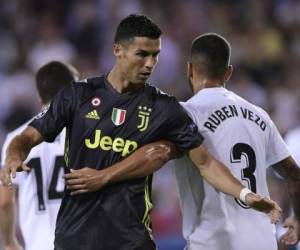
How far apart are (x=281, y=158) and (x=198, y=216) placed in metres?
0.65

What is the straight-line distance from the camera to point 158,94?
577cm

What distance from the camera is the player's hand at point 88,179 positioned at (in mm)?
5512

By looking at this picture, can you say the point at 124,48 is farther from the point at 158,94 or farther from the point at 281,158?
the point at 281,158

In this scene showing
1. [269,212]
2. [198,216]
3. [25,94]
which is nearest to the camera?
[269,212]

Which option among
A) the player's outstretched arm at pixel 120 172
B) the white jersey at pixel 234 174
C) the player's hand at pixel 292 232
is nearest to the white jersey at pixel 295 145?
the player's hand at pixel 292 232

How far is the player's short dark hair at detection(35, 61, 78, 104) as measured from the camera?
705cm

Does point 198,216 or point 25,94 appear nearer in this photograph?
point 198,216

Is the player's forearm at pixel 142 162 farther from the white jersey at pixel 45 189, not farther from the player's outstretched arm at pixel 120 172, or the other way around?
the white jersey at pixel 45 189

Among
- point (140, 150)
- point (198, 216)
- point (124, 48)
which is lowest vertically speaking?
point (198, 216)

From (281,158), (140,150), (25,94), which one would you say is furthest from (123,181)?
(25,94)

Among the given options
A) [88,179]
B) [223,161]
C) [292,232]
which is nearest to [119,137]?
[88,179]

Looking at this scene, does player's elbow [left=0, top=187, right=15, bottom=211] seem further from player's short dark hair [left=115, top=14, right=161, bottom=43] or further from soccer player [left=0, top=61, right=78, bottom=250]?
player's short dark hair [left=115, top=14, right=161, bottom=43]

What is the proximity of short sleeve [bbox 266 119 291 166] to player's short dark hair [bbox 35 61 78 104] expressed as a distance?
1687 millimetres

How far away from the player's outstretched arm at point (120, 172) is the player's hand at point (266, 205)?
0.57 metres
